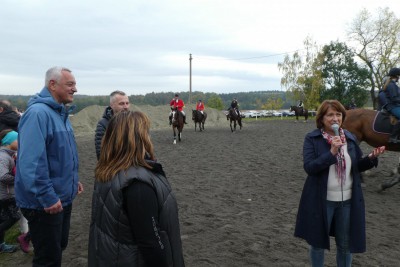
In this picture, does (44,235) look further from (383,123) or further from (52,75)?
(383,123)

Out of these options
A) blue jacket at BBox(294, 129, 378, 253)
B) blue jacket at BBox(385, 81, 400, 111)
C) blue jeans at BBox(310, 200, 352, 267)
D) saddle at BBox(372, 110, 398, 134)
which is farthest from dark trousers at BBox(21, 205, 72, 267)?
saddle at BBox(372, 110, 398, 134)

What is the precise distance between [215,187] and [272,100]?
64.1m

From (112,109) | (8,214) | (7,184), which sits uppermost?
(112,109)

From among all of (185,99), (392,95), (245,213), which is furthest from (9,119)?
(185,99)

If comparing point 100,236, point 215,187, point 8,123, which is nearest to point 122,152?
point 100,236

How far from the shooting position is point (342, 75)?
41.2 metres

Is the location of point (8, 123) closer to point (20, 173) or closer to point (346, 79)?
point (20, 173)

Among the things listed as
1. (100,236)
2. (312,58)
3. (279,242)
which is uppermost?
(312,58)

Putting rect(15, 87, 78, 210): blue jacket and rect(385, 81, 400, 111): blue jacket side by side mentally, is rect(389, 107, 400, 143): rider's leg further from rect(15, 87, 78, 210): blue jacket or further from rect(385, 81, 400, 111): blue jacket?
rect(15, 87, 78, 210): blue jacket

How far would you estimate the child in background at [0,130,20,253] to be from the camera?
12.5 ft

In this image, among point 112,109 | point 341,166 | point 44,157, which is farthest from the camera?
point 112,109

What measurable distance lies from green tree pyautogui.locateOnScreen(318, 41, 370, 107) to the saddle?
117ft

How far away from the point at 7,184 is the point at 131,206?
2.84 meters

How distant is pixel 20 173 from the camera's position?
2486 millimetres
